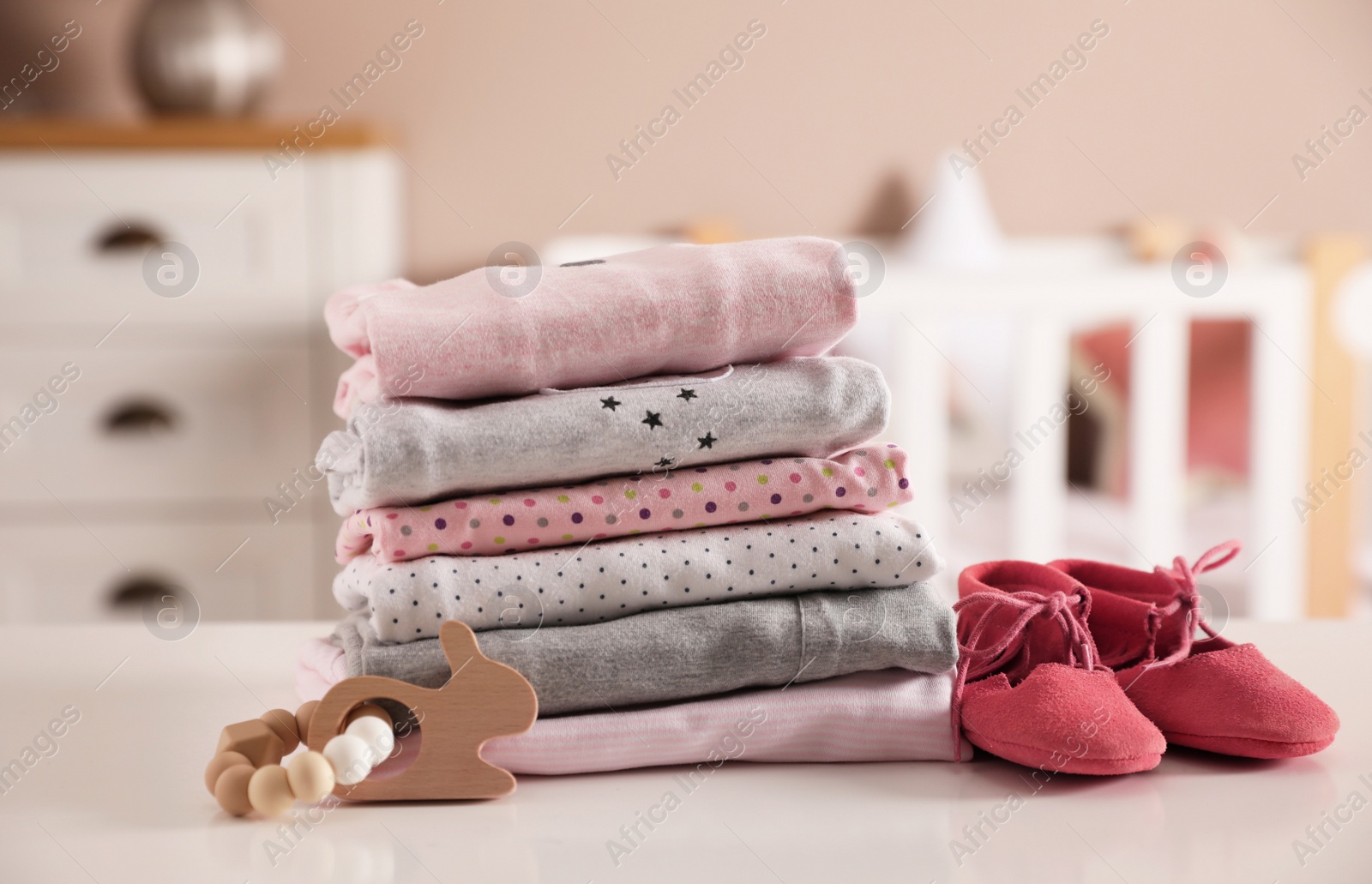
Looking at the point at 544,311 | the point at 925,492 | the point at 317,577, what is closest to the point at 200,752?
the point at 544,311

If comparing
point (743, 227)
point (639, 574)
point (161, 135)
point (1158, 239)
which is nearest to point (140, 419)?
point (161, 135)

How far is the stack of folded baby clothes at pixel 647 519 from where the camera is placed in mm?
613

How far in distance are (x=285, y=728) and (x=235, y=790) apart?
0.17 feet

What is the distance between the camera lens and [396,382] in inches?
24.2

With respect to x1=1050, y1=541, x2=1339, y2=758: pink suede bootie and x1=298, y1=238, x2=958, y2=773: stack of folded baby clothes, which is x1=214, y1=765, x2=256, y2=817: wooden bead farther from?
x1=1050, y1=541, x2=1339, y2=758: pink suede bootie

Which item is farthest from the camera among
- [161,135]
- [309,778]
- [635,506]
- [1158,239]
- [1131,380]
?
[1158,239]

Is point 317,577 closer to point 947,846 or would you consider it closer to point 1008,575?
point 1008,575

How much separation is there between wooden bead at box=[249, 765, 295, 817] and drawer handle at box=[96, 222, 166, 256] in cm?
140

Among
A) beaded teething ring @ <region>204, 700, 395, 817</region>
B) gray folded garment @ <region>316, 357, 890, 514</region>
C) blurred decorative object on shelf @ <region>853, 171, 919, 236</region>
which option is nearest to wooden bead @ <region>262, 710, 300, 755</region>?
beaded teething ring @ <region>204, 700, 395, 817</region>

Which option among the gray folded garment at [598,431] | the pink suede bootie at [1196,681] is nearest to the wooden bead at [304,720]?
the gray folded garment at [598,431]

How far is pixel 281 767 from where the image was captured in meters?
0.55

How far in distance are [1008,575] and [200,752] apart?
1.65ft

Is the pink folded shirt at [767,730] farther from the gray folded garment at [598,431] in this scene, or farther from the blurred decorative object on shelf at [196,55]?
the blurred decorative object on shelf at [196,55]

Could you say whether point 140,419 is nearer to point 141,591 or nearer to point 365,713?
point 141,591
